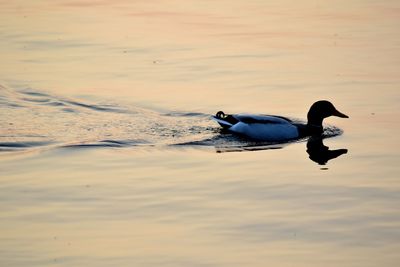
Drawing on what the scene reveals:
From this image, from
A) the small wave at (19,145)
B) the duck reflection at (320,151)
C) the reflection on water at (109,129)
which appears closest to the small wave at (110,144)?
the reflection on water at (109,129)

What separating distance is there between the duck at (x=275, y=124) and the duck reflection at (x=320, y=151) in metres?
0.23

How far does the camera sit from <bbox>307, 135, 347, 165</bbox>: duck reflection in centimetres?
1514

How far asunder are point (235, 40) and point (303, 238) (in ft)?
37.7

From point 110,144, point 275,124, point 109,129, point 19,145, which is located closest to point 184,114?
point 109,129

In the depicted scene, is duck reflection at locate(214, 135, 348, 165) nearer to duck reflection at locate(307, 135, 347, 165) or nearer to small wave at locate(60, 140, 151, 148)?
duck reflection at locate(307, 135, 347, 165)

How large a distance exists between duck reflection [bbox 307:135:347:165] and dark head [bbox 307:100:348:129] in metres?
0.26

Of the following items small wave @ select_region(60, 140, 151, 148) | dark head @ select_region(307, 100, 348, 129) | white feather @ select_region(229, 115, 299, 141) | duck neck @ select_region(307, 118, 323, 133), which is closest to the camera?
small wave @ select_region(60, 140, 151, 148)

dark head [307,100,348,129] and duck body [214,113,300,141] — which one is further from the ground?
dark head [307,100,348,129]

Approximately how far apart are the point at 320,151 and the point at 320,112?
1188 millimetres

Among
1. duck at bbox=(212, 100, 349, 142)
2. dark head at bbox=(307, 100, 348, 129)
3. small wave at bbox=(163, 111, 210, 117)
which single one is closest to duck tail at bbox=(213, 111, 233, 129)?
duck at bbox=(212, 100, 349, 142)

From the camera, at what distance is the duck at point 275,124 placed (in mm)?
15992

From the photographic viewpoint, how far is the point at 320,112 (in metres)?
16.9

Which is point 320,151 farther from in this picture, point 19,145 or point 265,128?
point 19,145

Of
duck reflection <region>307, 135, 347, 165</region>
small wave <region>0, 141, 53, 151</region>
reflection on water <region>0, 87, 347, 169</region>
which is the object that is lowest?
duck reflection <region>307, 135, 347, 165</region>
